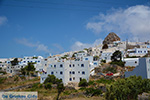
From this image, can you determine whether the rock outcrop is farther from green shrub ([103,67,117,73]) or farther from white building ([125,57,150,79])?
white building ([125,57,150,79])

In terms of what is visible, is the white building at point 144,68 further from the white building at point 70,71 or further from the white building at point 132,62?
the white building at point 132,62

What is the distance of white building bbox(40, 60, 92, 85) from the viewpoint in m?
38.4

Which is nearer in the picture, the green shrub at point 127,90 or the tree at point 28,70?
the green shrub at point 127,90

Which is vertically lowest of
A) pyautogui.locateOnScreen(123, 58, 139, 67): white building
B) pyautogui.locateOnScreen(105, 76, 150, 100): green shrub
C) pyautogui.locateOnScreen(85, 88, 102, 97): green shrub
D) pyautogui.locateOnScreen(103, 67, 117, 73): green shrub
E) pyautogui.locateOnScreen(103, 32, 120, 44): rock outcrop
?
pyautogui.locateOnScreen(85, 88, 102, 97): green shrub

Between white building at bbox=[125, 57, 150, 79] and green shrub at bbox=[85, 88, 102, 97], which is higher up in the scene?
white building at bbox=[125, 57, 150, 79]

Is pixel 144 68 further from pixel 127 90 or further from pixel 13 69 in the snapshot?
pixel 13 69

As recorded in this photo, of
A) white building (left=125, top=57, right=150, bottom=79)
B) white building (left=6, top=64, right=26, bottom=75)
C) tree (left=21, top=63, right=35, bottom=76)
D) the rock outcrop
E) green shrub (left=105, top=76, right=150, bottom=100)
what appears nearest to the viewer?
green shrub (left=105, top=76, right=150, bottom=100)

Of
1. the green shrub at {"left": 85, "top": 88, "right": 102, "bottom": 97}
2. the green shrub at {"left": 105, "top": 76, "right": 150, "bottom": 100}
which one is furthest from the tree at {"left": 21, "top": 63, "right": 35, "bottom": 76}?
the green shrub at {"left": 105, "top": 76, "right": 150, "bottom": 100}

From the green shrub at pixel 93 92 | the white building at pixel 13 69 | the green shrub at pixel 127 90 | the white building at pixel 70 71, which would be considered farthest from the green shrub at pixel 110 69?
the white building at pixel 13 69

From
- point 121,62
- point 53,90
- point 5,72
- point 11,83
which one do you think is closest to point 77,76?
point 53,90

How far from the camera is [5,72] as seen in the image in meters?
58.3

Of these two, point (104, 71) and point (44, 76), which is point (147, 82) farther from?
point (44, 76)

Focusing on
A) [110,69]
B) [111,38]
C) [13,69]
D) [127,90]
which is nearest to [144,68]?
[127,90]

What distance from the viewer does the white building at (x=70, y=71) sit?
126 feet
